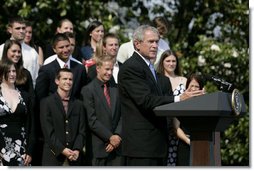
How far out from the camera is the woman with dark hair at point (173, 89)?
9117 mm

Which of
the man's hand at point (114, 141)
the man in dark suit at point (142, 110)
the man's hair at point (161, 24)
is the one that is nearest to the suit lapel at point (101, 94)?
the man's hand at point (114, 141)

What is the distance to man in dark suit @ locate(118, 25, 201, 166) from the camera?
736cm

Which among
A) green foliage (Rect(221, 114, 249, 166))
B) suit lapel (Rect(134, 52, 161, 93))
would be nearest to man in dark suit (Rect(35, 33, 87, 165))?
suit lapel (Rect(134, 52, 161, 93))

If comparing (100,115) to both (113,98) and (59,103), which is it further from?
(59,103)

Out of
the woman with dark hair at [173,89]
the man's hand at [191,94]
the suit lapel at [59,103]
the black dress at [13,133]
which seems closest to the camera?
the man's hand at [191,94]

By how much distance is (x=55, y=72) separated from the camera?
10.0 meters

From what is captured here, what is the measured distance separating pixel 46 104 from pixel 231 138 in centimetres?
578

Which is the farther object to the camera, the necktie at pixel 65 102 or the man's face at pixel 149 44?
the necktie at pixel 65 102

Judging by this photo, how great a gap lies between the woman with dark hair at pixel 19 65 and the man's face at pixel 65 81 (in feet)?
1.16

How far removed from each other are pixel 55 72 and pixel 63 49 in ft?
1.11

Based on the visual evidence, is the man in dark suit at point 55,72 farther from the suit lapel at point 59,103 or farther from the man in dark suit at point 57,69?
the suit lapel at point 59,103

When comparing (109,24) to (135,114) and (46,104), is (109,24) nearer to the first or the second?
(46,104)

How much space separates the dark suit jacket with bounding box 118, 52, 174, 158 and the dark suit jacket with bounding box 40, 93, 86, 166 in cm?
211

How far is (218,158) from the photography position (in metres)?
6.71
